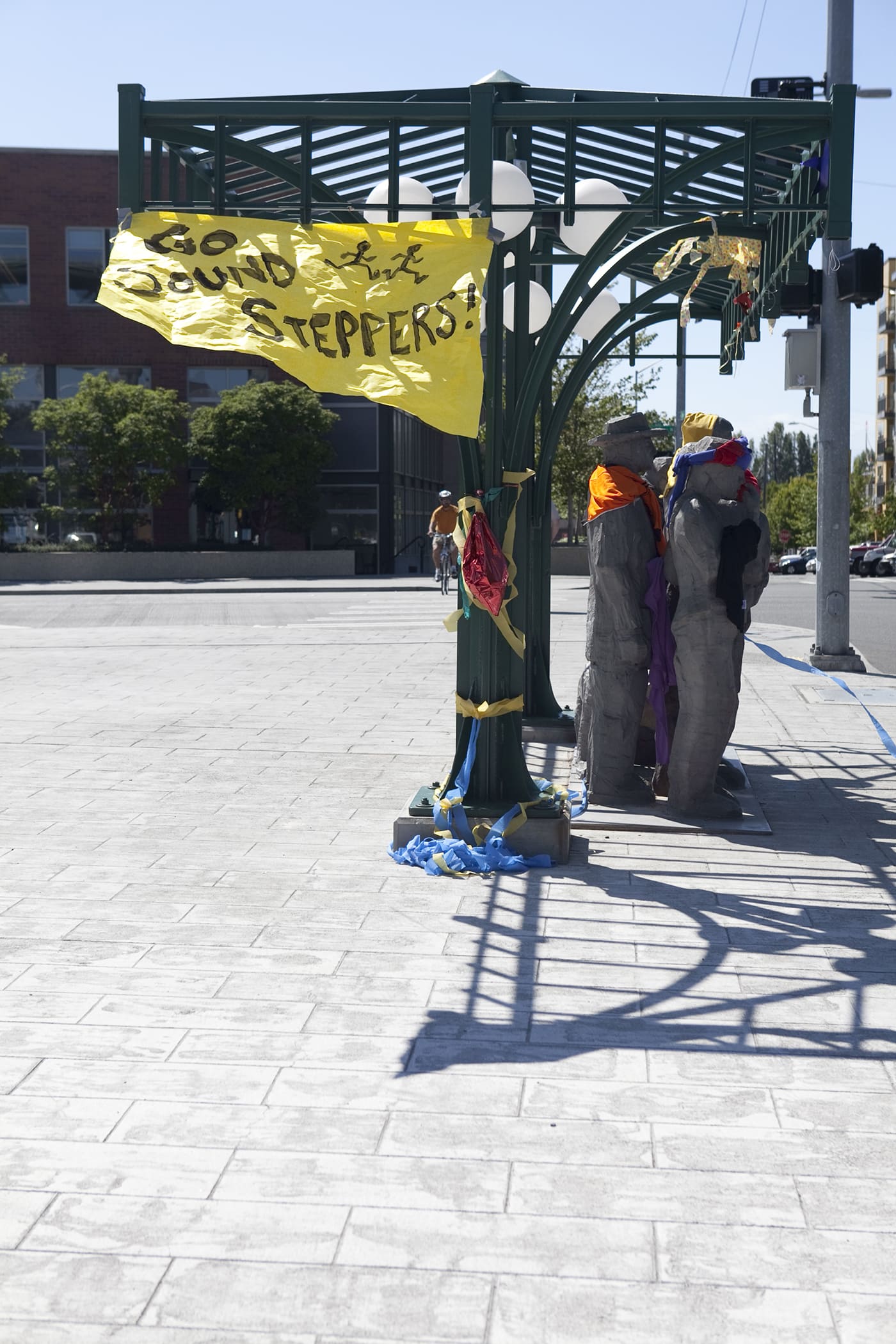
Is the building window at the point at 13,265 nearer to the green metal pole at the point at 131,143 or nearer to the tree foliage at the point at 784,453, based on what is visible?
the green metal pole at the point at 131,143

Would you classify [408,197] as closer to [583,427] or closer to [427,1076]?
[427,1076]

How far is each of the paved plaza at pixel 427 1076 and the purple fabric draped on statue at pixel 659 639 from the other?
2.58ft

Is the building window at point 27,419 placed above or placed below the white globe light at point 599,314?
above

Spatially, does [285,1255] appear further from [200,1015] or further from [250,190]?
[250,190]

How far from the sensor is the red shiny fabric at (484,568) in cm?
646

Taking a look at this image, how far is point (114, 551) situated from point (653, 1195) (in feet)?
127

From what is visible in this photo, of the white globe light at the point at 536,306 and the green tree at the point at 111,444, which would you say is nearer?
the white globe light at the point at 536,306

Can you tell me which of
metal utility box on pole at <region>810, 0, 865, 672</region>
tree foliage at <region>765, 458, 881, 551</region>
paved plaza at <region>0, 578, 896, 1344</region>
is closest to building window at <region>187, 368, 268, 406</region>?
metal utility box on pole at <region>810, 0, 865, 672</region>

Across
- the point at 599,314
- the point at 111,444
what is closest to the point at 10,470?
the point at 111,444

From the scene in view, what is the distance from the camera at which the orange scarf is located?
7.43 metres

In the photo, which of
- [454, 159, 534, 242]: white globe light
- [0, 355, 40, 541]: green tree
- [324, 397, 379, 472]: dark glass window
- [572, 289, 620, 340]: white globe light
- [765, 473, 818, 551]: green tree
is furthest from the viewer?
[765, 473, 818, 551]: green tree

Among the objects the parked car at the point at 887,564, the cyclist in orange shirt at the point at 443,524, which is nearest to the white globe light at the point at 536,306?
the cyclist in orange shirt at the point at 443,524

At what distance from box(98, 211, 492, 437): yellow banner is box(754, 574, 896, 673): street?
1035 centimetres

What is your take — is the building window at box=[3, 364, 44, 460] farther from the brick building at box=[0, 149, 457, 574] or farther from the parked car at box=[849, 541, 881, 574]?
the parked car at box=[849, 541, 881, 574]
